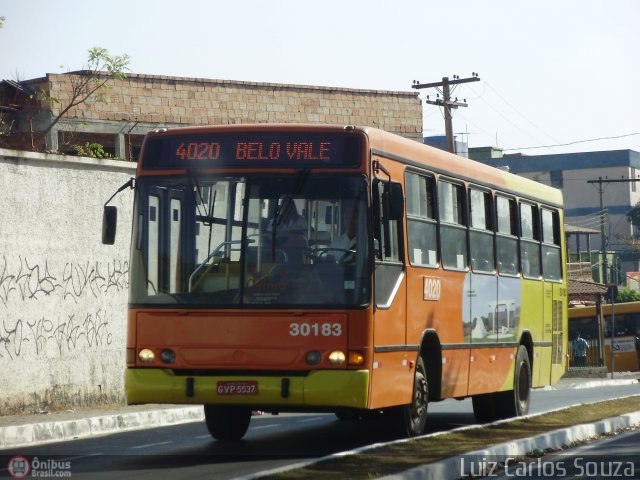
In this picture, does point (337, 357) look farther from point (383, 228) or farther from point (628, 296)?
point (628, 296)

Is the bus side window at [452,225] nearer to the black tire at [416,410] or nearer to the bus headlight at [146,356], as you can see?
the black tire at [416,410]

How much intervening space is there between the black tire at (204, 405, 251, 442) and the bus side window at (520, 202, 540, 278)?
5358 millimetres

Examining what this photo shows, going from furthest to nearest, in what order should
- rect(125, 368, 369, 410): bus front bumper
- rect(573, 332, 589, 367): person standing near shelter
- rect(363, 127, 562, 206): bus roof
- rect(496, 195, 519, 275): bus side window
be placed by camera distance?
rect(573, 332, 589, 367): person standing near shelter < rect(496, 195, 519, 275): bus side window < rect(363, 127, 562, 206): bus roof < rect(125, 368, 369, 410): bus front bumper

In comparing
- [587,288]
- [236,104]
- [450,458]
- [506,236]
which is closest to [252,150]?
[450,458]

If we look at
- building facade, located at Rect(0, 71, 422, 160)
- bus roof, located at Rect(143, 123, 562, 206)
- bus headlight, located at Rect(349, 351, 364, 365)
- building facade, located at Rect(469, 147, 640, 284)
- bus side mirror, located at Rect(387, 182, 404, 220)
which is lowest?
bus headlight, located at Rect(349, 351, 364, 365)

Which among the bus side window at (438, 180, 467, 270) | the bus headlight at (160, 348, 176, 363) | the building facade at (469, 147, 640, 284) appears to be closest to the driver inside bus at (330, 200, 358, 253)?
the bus headlight at (160, 348, 176, 363)

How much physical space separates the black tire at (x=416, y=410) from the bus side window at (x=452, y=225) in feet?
4.84

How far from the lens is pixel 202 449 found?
43.3ft

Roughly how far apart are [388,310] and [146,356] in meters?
2.40

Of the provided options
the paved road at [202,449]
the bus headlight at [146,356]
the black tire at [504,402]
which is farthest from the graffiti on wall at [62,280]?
the black tire at [504,402]

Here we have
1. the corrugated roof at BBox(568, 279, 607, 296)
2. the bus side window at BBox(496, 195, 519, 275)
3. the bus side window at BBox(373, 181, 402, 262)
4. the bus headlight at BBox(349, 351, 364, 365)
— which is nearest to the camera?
the bus headlight at BBox(349, 351, 364, 365)

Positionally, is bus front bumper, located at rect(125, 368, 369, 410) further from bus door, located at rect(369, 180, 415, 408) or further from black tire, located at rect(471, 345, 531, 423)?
black tire, located at rect(471, 345, 531, 423)

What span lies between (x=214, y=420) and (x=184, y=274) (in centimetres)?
284

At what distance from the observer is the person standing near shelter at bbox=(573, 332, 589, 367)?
48.0m
